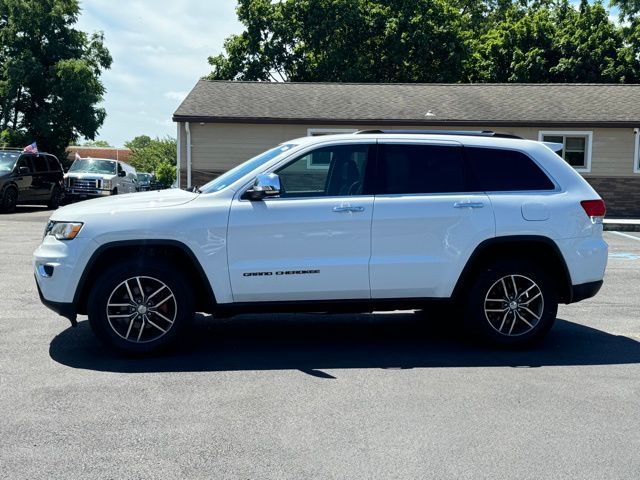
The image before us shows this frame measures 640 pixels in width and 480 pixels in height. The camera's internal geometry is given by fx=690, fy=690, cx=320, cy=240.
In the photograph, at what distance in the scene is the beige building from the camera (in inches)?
833

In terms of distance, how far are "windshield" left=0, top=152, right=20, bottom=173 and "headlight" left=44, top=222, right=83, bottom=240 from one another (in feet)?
52.1

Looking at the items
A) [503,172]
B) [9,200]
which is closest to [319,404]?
[503,172]

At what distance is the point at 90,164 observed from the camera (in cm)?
2611

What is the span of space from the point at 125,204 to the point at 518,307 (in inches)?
141

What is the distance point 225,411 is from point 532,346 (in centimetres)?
310

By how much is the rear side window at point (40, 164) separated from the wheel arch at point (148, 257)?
1745cm

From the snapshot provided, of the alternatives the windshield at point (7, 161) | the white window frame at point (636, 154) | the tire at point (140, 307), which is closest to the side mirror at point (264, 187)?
the tire at point (140, 307)

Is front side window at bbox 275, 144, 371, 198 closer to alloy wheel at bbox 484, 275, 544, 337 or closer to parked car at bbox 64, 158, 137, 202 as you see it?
alloy wheel at bbox 484, 275, 544, 337

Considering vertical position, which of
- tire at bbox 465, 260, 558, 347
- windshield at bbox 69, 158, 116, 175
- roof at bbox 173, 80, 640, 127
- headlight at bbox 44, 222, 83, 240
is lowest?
tire at bbox 465, 260, 558, 347

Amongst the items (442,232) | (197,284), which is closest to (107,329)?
(197,284)

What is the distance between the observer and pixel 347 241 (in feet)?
19.3

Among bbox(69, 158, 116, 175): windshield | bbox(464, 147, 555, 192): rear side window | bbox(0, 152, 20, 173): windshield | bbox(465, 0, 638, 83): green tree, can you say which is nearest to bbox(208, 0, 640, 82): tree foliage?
bbox(465, 0, 638, 83): green tree

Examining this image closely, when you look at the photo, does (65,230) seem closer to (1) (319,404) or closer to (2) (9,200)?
(1) (319,404)

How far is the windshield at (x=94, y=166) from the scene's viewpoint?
25.8m
